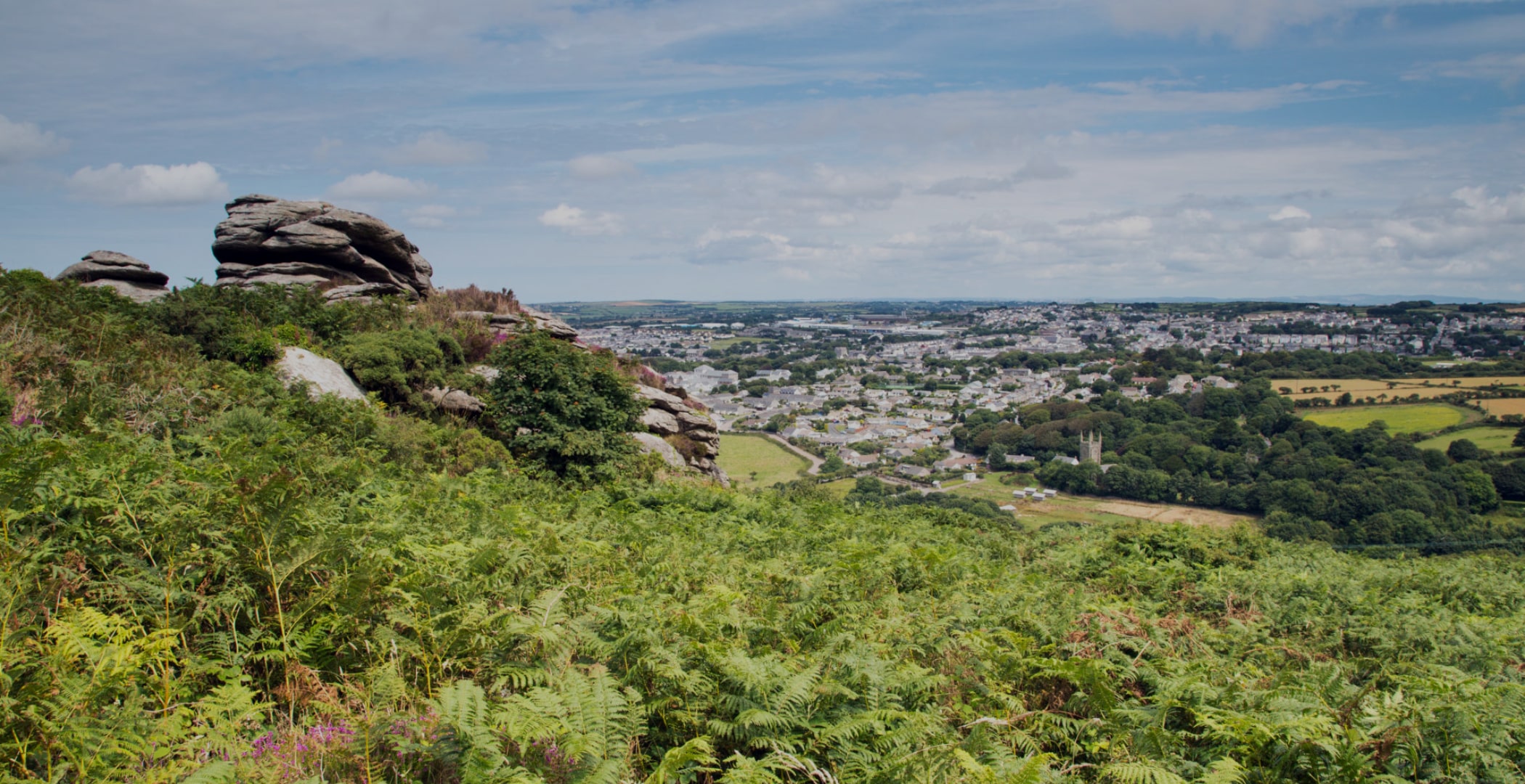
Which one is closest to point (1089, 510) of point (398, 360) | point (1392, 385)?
point (398, 360)

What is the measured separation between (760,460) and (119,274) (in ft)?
97.5

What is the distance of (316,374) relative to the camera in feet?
46.1

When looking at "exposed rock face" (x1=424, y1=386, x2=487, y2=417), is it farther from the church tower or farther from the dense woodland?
the church tower

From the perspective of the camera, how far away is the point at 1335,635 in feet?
20.8

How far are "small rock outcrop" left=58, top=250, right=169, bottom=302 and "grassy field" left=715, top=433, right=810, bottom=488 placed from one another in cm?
2187

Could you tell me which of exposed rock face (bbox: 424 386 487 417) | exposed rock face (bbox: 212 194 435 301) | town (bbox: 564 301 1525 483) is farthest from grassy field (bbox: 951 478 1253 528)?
exposed rock face (bbox: 212 194 435 301)

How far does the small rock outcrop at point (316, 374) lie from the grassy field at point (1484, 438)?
169ft

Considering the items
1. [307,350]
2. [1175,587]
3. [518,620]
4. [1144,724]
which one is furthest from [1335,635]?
[307,350]

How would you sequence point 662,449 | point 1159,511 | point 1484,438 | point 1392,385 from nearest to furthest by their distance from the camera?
point 662,449 → point 1159,511 → point 1484,438 → point 1392,385

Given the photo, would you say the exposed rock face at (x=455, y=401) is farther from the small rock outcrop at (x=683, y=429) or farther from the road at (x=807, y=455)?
the road at (x=807, y=455)

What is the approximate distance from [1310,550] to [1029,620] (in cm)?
978

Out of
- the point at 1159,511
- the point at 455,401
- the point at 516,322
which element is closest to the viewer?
the point at 455,401

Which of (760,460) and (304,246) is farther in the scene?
(760,460)

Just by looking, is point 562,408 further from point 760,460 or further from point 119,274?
point 760,460
